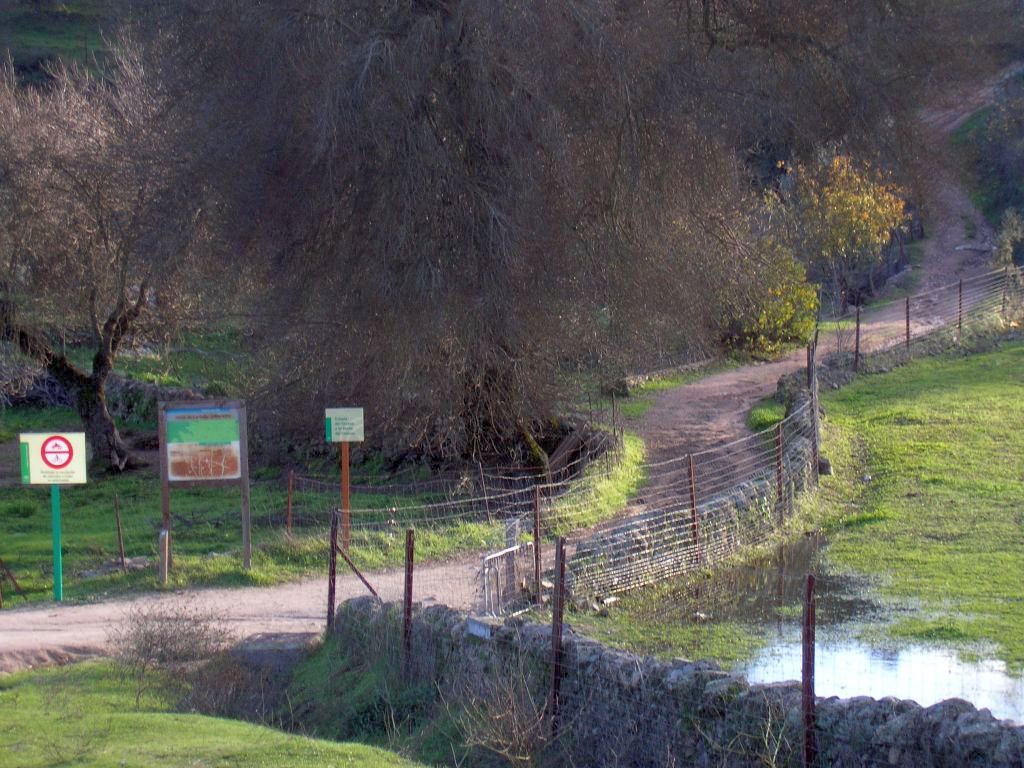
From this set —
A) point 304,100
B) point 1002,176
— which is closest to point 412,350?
point 304,100

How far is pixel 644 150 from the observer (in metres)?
13.2

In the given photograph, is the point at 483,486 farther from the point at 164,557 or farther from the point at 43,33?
the point at 43,33

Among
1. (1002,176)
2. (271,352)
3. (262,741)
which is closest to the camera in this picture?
(262,741)

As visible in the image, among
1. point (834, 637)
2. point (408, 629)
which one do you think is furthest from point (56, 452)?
point (834, 637)

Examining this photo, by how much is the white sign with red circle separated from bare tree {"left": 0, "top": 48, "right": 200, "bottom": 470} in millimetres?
4362

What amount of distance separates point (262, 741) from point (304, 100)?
7.91 m

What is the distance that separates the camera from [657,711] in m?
6.98

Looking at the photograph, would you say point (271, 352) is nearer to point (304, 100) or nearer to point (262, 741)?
point (304, 100)

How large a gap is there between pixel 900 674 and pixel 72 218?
15123mm

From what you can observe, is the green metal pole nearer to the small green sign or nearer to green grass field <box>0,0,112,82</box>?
the small green sign

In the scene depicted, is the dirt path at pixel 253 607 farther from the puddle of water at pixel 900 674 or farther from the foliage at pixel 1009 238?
the foliage at pixel 1009 238

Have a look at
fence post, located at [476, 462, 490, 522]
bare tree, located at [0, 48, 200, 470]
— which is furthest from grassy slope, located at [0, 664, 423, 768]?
bare tree, located at [0, 48, 200, 470]

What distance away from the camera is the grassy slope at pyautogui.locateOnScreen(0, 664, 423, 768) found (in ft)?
19.9

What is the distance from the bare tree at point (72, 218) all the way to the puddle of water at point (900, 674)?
10251mm
